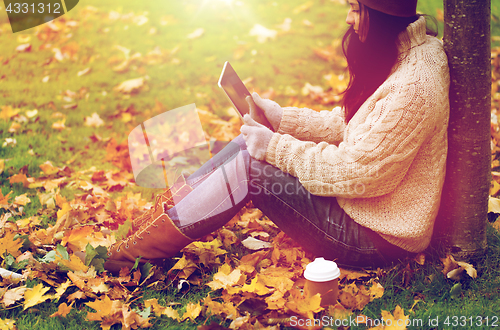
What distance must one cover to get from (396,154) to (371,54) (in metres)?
0.49

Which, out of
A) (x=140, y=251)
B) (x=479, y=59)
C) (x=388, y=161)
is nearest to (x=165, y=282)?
(x=140, y=251)

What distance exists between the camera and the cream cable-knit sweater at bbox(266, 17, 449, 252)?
1.63 m

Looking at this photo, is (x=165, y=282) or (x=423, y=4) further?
(x=423, y=4)

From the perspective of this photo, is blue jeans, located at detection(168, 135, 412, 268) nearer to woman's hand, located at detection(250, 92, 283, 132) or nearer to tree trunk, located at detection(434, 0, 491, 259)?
tree trunk, located at detection(434, 0, 491, 259)

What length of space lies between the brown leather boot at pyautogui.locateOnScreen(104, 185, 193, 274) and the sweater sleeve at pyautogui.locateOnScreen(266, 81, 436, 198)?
0.59 metres

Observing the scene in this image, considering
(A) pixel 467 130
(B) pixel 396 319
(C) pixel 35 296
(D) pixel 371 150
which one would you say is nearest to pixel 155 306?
(C) pixel 35 296

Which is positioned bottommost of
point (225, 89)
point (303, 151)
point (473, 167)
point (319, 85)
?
point (319, 85)

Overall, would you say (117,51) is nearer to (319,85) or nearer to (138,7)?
(138,7)

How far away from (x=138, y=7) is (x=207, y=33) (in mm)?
1222

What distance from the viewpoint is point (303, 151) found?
6.03 feet

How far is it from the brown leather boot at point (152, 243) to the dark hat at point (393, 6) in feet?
4.21

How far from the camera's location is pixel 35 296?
189 centimetres

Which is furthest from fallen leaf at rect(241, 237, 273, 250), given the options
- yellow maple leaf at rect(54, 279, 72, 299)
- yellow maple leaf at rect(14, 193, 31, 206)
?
yellow maple leaf at rect(14, 193, 31, 206)

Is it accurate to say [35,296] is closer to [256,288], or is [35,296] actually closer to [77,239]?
[77,239]
